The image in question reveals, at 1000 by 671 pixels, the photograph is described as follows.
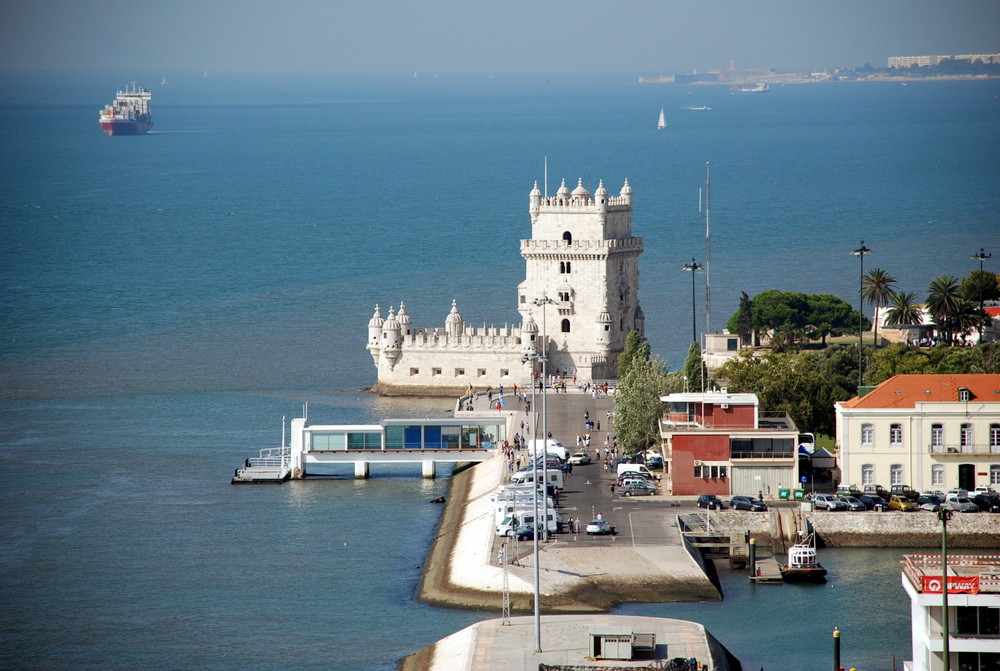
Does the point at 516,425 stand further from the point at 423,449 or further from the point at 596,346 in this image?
the point at 596,346

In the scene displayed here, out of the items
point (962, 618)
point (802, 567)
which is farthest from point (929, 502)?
point (962, 618)

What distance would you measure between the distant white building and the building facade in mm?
27300

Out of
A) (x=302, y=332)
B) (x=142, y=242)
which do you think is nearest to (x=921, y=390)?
(x=302, y=332)

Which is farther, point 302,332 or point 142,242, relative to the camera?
point 142,242

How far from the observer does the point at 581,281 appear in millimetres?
93188

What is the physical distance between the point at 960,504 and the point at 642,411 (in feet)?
47.3

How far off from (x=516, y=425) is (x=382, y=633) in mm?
27356

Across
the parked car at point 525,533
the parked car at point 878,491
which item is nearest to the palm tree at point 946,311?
the parked car at point 878,491

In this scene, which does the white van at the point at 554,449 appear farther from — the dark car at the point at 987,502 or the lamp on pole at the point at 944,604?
the lamp on pole at the point at 944,604

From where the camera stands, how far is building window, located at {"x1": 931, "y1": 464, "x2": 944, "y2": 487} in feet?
205

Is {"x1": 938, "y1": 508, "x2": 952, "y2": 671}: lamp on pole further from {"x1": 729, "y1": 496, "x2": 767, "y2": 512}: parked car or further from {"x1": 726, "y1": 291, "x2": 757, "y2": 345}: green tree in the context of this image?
{"x1": 726, "y1": 291, "x2": 757, "y2": 345}: green tree

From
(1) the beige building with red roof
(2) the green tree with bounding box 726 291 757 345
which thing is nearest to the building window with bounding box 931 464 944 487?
(1) the beige building with red roof

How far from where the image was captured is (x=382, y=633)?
5141 centimetres

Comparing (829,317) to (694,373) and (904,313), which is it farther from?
(694,373)
